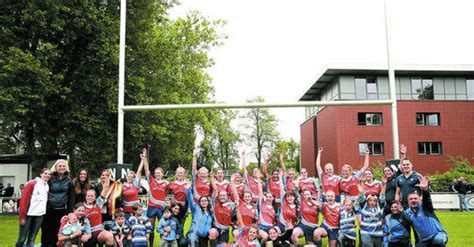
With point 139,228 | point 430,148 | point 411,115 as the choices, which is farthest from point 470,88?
point 139,228

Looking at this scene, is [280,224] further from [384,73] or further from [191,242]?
[384,73]

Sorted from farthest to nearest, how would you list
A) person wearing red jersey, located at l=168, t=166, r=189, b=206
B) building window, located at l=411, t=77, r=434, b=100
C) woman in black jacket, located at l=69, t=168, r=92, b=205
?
building window, located at l=411, t=77, r=434, b=100 < person wearing red jersey, located at l=168, t=166, r=189, b=206 < woman in black jacket, located at l=69, t=168, r=92, b=205

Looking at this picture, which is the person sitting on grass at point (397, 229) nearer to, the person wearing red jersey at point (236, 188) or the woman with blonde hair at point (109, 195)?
the person wearing red jersey at point (236, 188)

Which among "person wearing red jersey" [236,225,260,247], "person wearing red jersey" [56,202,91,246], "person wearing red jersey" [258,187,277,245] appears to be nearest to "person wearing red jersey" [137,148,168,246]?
"person wearing red jersey" [56,202,91,246]

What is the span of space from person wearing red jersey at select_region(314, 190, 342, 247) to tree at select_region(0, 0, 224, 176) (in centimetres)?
964

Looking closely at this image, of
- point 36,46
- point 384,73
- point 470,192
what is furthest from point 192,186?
point 384,73

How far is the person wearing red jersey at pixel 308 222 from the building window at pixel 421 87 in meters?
22.5

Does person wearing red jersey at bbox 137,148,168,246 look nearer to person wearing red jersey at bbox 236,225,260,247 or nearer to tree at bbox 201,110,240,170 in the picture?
person wearing red jersey at bbox 236,225,260,247

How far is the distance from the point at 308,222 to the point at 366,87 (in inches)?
829

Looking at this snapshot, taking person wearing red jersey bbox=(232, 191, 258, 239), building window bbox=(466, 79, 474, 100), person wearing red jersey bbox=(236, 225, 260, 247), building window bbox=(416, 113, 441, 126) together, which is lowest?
person wearing red jersey bbox=(236, 225, 260, 247)

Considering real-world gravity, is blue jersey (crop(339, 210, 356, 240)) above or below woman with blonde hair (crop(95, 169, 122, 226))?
below

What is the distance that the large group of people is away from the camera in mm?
6848

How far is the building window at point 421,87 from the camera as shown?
27.4m

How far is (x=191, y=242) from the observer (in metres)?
7.09
